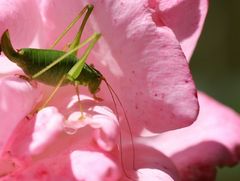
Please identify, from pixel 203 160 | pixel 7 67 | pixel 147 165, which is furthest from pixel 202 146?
pixel 7 67

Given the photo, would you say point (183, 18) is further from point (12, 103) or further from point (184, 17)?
point (12, 103)

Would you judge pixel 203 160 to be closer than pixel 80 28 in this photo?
No

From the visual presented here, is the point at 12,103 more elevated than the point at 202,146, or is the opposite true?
the point at 12,103

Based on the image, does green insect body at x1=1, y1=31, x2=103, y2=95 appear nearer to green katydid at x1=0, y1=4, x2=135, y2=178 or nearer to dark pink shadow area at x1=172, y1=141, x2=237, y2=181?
Answer: green katydid at x1=0, y1=4, x2=135, y2=178

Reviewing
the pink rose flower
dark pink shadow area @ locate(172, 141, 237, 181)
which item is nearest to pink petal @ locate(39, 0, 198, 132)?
the pink rose flower

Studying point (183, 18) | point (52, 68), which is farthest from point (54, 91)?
point (183, 18)

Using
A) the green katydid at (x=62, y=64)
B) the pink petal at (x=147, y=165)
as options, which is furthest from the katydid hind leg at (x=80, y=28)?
the pink petal at (x=147, y=165)

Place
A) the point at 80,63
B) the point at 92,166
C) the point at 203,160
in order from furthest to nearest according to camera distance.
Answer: the point at 203,160
the point at 80,63
the point at 92,166

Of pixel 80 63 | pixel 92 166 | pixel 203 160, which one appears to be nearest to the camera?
pixel 92 166
